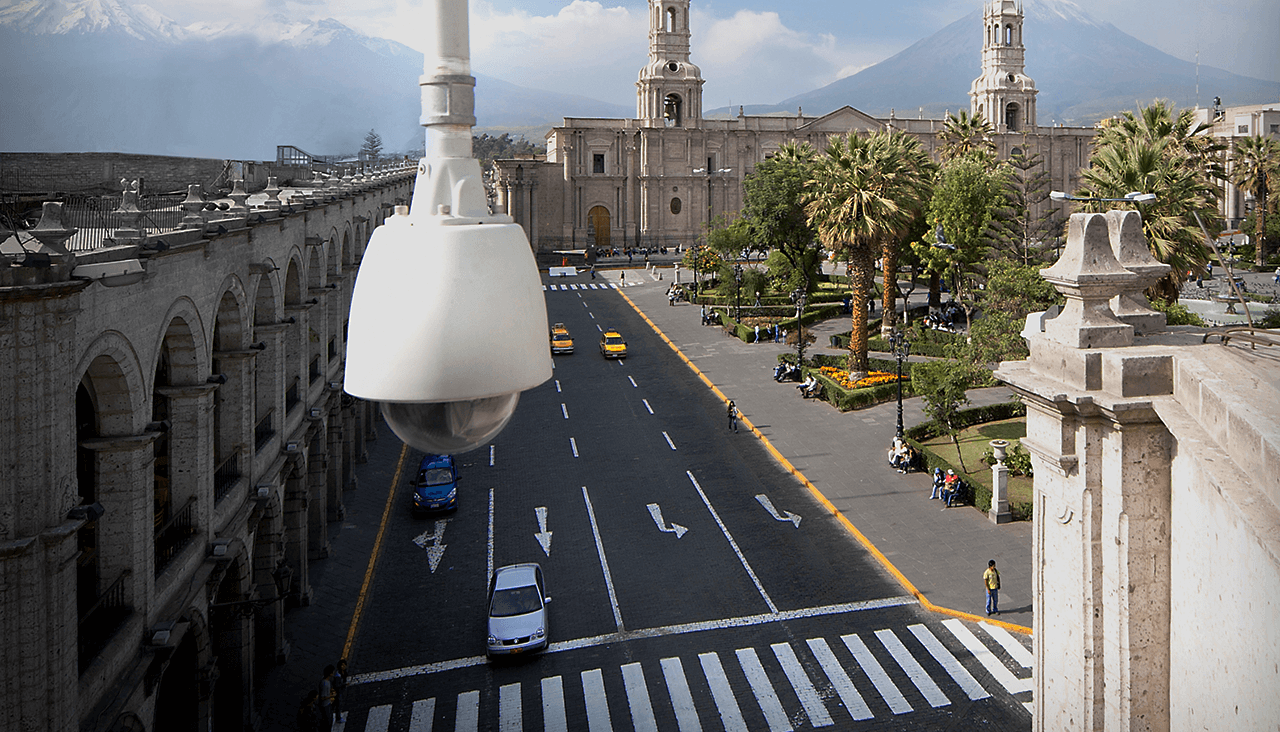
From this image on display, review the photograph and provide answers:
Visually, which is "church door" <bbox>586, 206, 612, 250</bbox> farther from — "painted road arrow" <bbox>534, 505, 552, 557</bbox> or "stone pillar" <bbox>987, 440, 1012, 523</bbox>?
"stone pillar" <bbox>987, 440, 1012, 523</bbox>

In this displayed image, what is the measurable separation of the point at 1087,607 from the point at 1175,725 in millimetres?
1167

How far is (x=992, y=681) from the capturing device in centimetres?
1694

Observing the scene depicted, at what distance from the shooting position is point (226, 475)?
55.4ft

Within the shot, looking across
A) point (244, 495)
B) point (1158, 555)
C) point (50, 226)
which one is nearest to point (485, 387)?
point (1158, 555)

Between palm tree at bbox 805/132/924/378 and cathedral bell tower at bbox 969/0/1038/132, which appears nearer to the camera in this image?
palm tree at bbox 805/132/924/378

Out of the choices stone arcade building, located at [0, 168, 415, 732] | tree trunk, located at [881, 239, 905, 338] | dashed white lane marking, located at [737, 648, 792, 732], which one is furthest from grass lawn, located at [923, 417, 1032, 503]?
stone arcade building, located at [0, 168, 415, 732]

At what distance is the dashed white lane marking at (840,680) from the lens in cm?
1627

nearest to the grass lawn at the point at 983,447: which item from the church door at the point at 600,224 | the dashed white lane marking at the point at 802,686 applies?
the dashed white lane marking at the point at 802,686

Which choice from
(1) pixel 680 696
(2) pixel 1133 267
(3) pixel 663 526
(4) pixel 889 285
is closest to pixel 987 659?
(1) pixel 680 696

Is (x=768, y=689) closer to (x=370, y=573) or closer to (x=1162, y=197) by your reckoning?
(x=370, y=573)

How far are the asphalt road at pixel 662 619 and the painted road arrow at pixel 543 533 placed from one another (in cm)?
7

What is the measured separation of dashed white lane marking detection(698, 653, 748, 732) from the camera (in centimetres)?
1608

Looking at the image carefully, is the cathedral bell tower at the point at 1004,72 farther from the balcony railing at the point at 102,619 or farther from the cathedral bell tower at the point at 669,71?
the balcony railing at the point at 102,619

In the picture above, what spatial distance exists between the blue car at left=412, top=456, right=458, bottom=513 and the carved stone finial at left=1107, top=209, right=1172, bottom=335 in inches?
785
